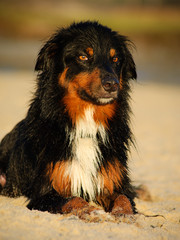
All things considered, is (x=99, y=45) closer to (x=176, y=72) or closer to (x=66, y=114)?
(x=66, y=114)

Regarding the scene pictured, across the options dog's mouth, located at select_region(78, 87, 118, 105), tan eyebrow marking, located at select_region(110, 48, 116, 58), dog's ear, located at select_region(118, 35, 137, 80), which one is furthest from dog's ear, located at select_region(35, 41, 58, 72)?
dog's ear, located at select_region(118, 35, 137, 80)

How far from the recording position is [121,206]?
3965 millimetres

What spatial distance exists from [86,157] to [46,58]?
1316 mm

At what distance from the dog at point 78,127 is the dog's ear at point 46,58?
12 millimetres

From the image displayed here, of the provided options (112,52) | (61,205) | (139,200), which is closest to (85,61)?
(112,52)

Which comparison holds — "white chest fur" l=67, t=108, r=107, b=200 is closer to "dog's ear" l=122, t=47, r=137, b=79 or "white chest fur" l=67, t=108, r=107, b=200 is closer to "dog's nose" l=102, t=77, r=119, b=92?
"dog's nose" l=102, t=77, r=119, b=92

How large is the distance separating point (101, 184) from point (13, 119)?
6060mm

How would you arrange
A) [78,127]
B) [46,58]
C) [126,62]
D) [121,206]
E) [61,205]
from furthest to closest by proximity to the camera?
[126,62]
[46,58]
[78,127]
[121,206]
[61,205]

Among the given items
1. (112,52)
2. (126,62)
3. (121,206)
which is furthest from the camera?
Result: (126,62)

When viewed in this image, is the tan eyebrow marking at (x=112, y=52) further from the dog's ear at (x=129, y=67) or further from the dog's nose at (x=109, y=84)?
the dog's nose at (x=109, y=84)

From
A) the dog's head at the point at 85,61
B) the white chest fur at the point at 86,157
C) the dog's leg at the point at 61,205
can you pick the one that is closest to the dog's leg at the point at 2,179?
the dog's leg at the point at 61,205

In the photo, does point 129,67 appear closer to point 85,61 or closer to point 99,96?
point 85,61

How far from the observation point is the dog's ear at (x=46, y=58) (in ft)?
14.3

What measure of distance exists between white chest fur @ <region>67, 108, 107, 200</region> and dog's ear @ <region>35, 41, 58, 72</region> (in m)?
0.73
